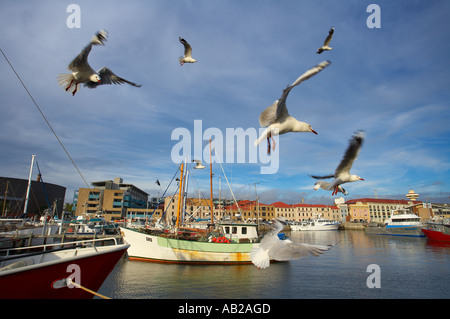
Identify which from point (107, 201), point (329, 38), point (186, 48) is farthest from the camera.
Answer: point (107, 201)

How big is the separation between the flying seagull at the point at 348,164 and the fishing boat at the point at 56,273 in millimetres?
5925

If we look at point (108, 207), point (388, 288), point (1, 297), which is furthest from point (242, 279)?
point (108, 207)

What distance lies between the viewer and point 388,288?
1227 centimetres

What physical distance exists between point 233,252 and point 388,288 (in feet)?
30.4

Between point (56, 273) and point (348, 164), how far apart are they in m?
7.61

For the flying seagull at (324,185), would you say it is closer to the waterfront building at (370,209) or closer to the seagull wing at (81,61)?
the seagull wing at (81,61)

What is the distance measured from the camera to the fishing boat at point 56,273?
5.54 meters

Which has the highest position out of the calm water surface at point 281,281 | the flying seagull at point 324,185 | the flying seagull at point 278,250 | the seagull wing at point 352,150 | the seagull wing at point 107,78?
the seagull wing at point 107,78

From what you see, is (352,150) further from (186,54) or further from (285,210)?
(285,210)

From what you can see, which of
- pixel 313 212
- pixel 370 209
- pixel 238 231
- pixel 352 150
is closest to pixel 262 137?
pixel 352 150

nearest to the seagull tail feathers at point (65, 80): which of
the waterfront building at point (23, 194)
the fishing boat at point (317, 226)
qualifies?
the fishing boat at point (317, 226)

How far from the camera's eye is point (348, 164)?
5.45 meters
